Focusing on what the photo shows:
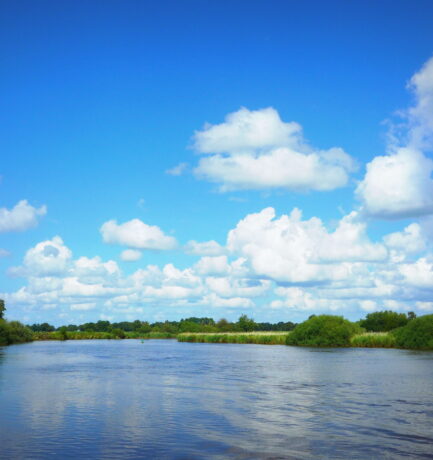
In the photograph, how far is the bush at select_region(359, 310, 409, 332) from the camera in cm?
14225

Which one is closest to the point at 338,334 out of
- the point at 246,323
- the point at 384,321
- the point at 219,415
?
the point at 384,321

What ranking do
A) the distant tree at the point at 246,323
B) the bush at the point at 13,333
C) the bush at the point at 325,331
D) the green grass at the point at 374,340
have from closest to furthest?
the green grass at the point at 374,340
the bush at the point at 325,331
the bush at the point at 13,333
the distant tree at the point at 246,323

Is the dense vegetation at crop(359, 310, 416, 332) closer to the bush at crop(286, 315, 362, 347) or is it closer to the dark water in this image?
the bush at crop(286, 315, 362, 347)

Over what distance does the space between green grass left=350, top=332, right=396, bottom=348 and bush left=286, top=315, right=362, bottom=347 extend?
2.11 m

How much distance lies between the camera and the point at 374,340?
9631 centimetres

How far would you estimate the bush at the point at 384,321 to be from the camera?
142250 mm

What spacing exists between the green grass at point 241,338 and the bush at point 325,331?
29.6ft

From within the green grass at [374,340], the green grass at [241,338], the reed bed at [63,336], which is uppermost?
the green grass at [374,340]

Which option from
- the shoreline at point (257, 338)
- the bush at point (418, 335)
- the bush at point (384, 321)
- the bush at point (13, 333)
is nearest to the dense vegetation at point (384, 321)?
the bush at point (384, 321)

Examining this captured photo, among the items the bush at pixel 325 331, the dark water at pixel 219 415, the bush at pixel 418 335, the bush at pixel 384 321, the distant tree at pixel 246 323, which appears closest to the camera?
the dark water at pixel 219 415

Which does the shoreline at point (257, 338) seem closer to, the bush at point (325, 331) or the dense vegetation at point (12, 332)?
the bush at point (325, 331)

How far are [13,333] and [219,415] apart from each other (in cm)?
11328

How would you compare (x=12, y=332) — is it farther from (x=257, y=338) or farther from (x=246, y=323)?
(x=246, y=323)

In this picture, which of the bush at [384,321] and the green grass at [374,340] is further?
the bush at [384,321]
